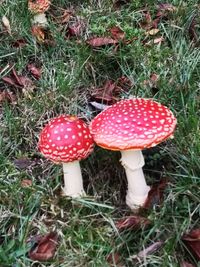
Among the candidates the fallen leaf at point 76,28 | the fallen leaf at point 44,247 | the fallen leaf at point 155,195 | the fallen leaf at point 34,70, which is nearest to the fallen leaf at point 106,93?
the fallen leaf at point 34,70

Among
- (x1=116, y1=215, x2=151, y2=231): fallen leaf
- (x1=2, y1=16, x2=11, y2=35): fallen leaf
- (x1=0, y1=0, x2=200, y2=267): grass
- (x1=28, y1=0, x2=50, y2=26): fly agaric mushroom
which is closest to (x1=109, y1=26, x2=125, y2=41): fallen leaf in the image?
(x1=0, y1=0, x2=200, y2=267): grass

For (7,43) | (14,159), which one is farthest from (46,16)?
(14,159)

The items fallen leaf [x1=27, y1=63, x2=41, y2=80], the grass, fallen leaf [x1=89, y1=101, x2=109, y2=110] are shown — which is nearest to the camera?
the grass

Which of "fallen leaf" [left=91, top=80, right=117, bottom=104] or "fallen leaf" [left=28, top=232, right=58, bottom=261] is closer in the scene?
"fallen leaf" [left=28, top=232, right=58, bottom=261]

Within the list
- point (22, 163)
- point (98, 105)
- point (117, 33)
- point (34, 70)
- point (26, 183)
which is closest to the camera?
point (26, 183)

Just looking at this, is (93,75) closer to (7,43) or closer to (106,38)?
(106,38)

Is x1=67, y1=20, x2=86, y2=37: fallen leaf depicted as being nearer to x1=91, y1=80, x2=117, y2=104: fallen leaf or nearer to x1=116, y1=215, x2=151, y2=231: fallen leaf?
x1=91, y1=80, x2=117, y2=104: fallen leaf

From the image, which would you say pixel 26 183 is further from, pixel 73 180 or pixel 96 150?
pixel 96 150

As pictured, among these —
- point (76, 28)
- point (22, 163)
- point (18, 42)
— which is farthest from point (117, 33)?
point (22, 163)

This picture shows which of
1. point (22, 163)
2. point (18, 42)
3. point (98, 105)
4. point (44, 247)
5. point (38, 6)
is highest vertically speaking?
point (38, 6)
